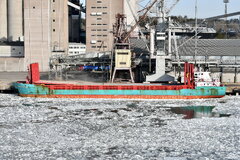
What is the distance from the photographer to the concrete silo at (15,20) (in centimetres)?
7122

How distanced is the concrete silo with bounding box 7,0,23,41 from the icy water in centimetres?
4234

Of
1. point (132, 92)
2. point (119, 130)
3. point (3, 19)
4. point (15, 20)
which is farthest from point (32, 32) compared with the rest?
point (119, 130)

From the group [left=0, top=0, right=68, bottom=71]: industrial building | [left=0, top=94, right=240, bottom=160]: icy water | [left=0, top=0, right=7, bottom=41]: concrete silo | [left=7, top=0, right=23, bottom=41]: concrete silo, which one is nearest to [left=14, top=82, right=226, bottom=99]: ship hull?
[left=0, top=94, right=240, bottom=160]: icy water

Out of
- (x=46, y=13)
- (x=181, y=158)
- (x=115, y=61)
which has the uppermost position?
(x=46, y=13)

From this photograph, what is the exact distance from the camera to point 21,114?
87.5 ft

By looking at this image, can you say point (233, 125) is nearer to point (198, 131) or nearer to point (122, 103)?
point (198, 131)

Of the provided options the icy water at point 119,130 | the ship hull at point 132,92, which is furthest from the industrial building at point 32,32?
the icy water at point 119,130

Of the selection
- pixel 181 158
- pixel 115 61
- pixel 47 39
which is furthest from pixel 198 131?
pixel 47 39

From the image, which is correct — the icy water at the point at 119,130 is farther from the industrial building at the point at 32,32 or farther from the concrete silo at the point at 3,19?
the concrete silo at the point at 3,19

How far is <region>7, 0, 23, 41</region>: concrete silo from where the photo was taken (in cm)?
7122

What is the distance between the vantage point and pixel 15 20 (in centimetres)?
7225

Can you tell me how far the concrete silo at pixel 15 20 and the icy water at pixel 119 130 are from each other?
42.3m

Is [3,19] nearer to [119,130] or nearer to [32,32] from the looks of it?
[32,32]

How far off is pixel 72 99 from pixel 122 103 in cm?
538
